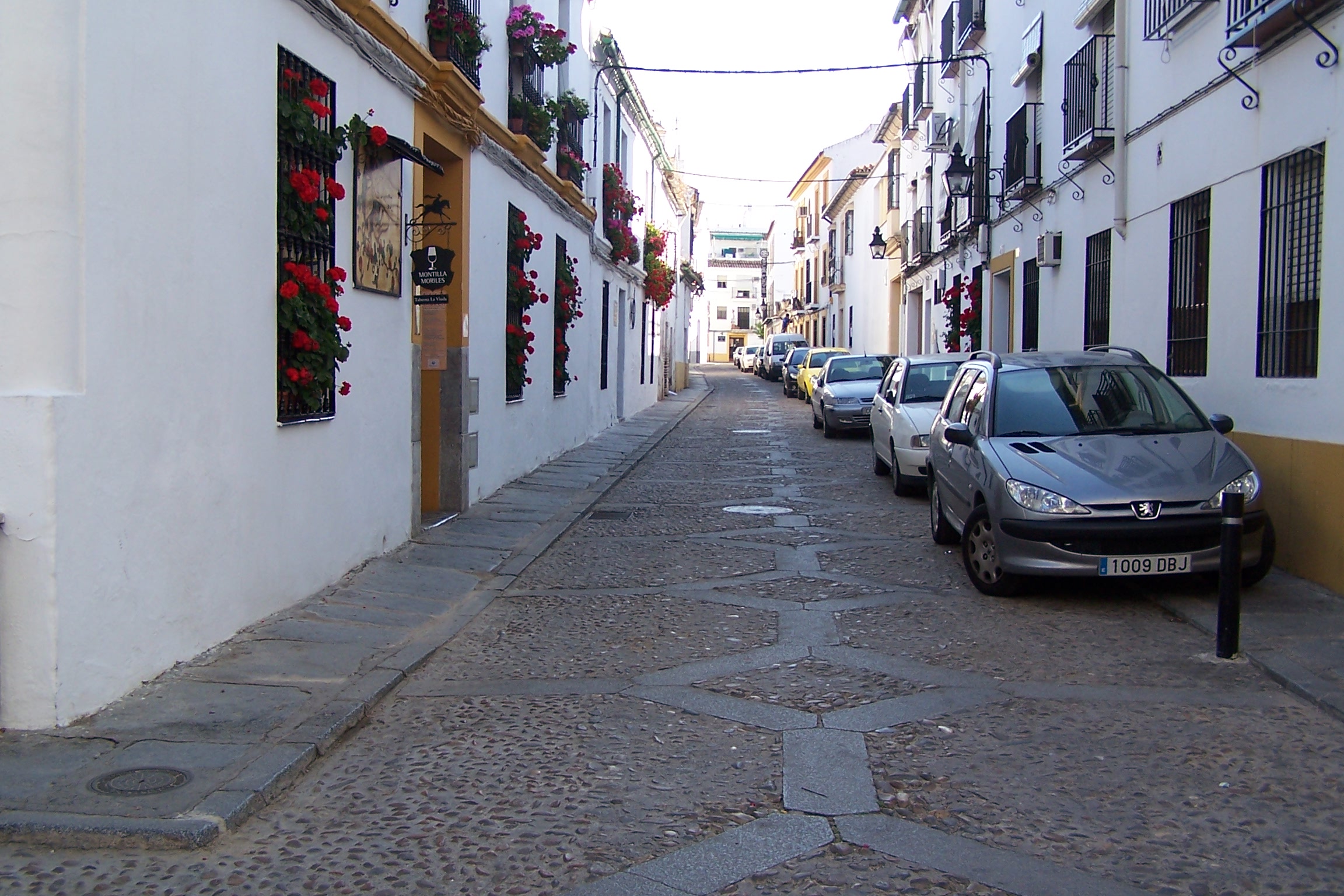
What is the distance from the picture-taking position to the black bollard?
596 cm

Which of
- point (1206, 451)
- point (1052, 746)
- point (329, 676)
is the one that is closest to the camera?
point (1052, 746)

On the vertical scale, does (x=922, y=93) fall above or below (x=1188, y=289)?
above

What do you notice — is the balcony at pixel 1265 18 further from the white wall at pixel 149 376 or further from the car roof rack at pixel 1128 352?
the white wall at pixel 149 376

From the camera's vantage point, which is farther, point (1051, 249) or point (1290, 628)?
point (1051, 249)

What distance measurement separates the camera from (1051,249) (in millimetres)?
15273

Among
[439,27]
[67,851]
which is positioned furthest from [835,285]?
[67,851]

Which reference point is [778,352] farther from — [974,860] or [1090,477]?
[974,860]

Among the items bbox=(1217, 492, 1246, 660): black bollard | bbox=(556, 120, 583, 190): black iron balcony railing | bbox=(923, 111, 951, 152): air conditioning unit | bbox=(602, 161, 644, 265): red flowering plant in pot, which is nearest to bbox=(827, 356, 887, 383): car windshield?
bbox=(602, 161, 644, 265): red flowering plant in pot

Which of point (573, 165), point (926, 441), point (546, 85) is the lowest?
point (926, 441)

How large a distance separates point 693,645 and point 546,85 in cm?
1099

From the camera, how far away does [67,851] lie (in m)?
3.77

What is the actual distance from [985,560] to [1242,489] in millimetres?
1596

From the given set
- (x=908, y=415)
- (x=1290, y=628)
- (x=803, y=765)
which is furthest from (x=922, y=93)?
(x=803, y=765)

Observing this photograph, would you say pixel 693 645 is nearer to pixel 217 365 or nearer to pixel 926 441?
pixel 217 365
